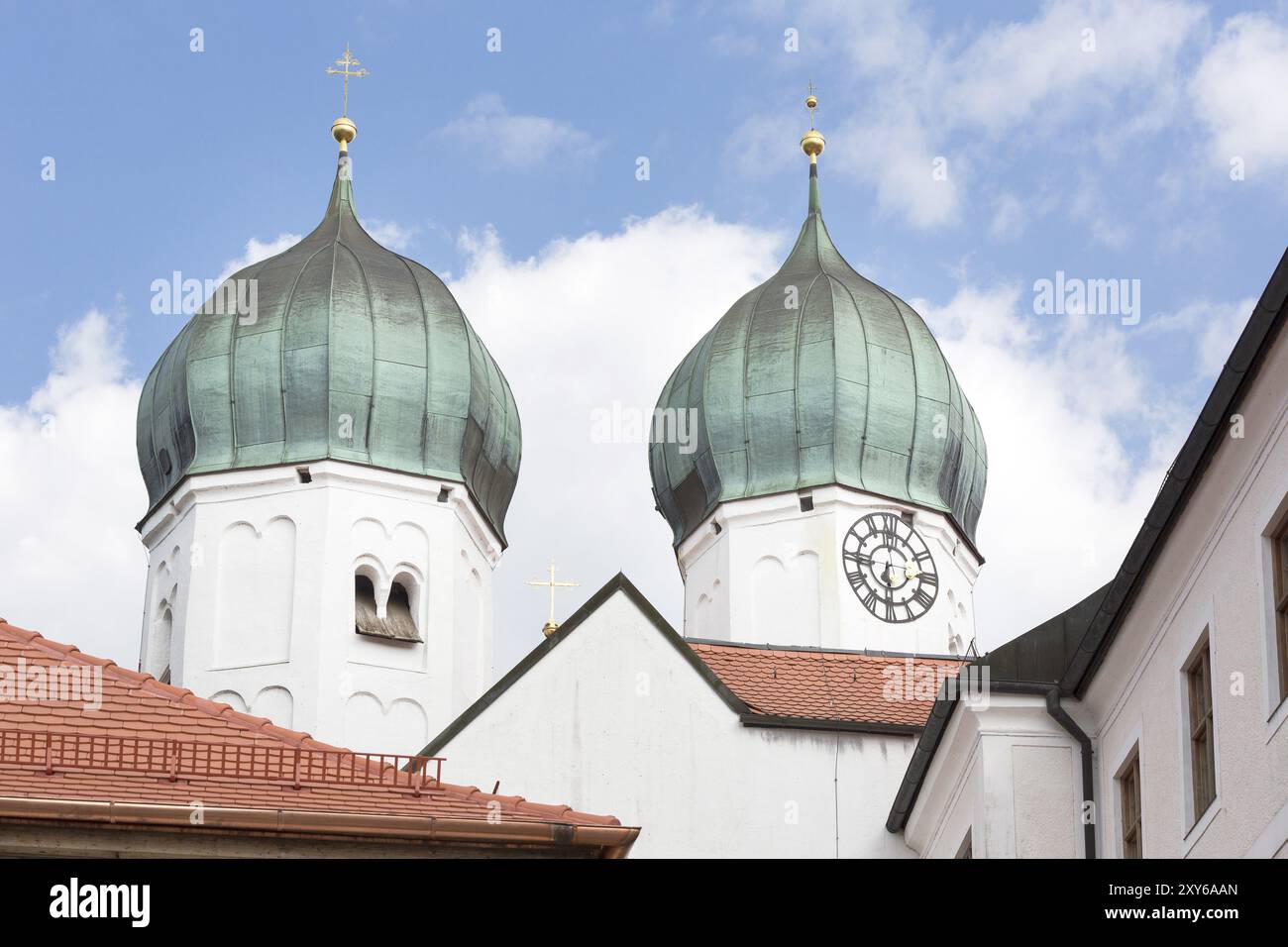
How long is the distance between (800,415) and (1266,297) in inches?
926

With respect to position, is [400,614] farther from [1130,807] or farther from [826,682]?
[1130,807]

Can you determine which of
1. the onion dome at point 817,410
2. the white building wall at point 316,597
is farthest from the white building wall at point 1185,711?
the onion dome at point 817,410

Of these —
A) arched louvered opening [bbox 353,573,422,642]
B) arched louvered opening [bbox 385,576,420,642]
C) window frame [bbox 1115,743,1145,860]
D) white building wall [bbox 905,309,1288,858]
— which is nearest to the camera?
white building wall [bbox 905,309,1288,858]

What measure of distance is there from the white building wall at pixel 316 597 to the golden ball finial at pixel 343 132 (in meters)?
6.23

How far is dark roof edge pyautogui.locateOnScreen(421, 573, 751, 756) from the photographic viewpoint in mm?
25922

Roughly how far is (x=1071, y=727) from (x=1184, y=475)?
13.8ft

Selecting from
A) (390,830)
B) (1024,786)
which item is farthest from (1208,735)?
(390,830)

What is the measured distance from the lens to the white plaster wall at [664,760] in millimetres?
25750

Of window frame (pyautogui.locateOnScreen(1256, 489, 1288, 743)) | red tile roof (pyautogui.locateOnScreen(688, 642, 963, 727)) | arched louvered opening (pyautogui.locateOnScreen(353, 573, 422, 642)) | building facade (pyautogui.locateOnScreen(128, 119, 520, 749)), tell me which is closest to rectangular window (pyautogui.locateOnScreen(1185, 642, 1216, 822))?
window frame (pyautogui.locateOnScreen(1256, 489, 1288, 743))

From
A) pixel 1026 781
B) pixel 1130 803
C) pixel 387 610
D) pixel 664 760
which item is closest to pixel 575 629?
pixel 664 760

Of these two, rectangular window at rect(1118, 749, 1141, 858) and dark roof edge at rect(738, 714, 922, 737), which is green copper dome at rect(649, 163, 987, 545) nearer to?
dark roof edge at rect(738, 714, 922, 737)

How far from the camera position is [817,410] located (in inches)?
1505

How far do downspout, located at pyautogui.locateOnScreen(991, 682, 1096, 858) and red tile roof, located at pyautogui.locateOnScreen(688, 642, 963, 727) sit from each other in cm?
609
